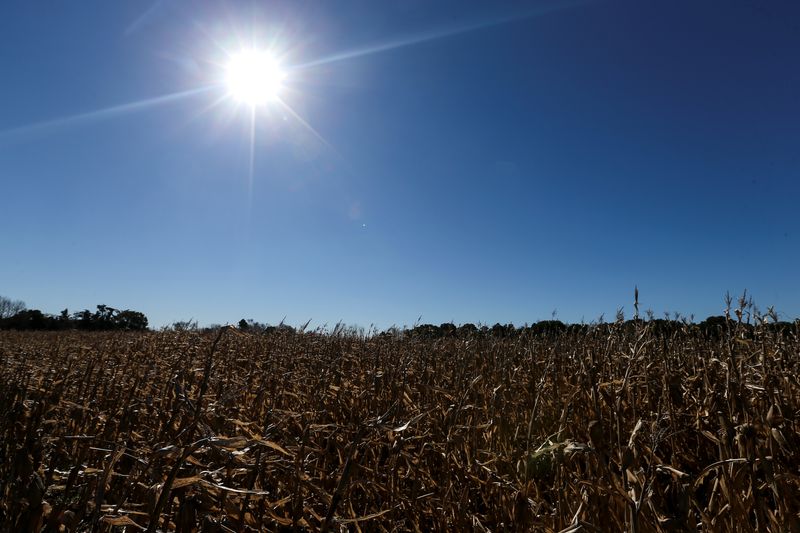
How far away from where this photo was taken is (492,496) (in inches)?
116

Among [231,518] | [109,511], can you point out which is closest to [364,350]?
[231,518]

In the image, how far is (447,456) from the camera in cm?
306

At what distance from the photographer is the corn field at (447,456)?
1663mm

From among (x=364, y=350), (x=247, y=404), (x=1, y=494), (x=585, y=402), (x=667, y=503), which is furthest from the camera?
(x=364, y=350)

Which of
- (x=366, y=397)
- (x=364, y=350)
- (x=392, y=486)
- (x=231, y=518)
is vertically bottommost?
(x=231, y=518)

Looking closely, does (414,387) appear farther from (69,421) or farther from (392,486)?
(69,421)

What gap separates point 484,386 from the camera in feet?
16.7

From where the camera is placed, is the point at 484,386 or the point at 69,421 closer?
the point at 69,421

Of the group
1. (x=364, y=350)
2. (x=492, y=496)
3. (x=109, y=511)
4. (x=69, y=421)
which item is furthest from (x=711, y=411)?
(x=364, y=350)

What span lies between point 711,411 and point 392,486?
240cm

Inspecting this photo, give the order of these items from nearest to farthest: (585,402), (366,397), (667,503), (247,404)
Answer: (667,503), (585,402), (366,397), (247,404)

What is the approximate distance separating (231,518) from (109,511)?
103cm

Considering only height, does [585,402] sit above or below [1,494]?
above

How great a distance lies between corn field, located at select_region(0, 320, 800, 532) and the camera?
5.46 ft
